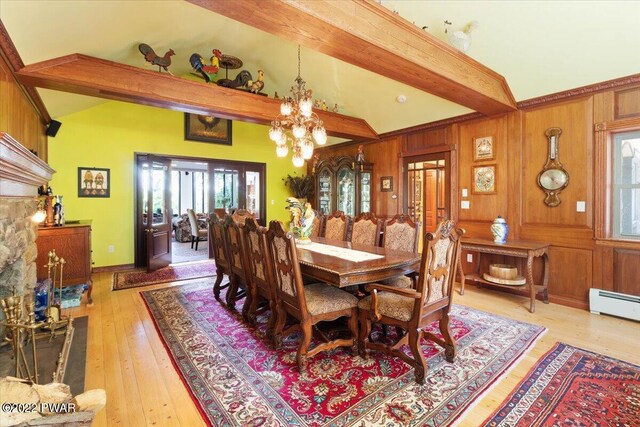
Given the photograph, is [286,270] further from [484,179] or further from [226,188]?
[226,188]

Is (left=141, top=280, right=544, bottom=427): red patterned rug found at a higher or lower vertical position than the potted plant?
lower

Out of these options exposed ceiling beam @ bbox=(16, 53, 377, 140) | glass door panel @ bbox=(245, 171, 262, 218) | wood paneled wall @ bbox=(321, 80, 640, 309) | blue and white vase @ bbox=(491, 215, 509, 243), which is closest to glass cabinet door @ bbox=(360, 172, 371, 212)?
wood paneled wall @ bbox=(321, 80, 640, 309)

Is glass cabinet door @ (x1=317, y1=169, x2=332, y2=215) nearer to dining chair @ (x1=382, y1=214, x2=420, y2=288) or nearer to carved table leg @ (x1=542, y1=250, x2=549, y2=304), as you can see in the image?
dining chair @ (x1=382, y1=214, x2=420, y2=288)

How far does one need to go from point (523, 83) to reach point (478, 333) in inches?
115

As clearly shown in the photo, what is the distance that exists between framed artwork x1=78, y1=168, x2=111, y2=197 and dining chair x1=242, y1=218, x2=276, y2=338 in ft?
12.5

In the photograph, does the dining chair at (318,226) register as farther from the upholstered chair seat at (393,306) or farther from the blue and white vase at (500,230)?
the blue and white vase at (500,230)

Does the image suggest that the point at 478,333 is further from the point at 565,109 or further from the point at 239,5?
the point at 239,5

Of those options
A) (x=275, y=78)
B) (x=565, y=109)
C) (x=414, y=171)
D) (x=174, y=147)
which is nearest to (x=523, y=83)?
(x=565, y=109)

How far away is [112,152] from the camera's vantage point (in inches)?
199

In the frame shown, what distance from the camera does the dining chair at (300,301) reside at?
203 centimetres

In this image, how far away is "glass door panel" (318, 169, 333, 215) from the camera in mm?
6352

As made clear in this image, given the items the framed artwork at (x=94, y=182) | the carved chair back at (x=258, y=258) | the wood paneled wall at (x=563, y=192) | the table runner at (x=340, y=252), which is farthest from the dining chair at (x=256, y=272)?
the framed artwork at (x=94, y=182)

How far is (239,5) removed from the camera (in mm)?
1812

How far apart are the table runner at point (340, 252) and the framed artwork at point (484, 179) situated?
2.45 metres
